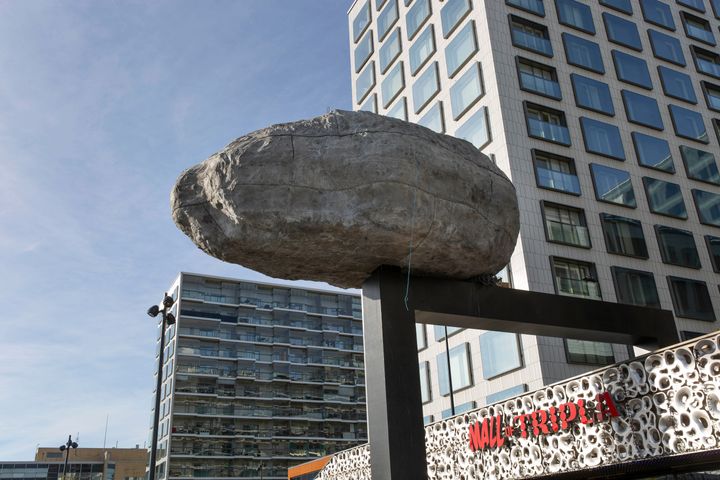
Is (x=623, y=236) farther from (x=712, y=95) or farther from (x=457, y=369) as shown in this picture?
(x=712, y=95)

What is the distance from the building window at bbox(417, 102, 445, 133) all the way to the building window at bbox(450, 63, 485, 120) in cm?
88

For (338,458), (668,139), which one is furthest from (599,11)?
(338,458)

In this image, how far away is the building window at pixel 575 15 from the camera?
30.6 m

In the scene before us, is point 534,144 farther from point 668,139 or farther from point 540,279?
point 668,139

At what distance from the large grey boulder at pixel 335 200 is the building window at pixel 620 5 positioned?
90.6 feet

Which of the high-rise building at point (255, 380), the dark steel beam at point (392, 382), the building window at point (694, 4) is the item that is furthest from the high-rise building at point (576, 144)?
the high-rise building at point (255, 380)

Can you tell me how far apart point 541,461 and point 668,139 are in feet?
78.9

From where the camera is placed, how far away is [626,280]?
26031mm

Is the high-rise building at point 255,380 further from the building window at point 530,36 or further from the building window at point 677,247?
the building window at point 530,36

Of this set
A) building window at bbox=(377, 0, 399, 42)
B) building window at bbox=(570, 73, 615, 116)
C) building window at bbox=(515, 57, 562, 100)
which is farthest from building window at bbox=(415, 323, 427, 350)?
building window at bbox=(377, 0, 399, 42)

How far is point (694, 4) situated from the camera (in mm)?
35938

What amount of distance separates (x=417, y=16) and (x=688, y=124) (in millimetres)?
14365

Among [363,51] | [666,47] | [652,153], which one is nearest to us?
[652,153]

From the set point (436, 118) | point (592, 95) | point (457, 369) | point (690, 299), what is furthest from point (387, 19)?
point (690, 299)
